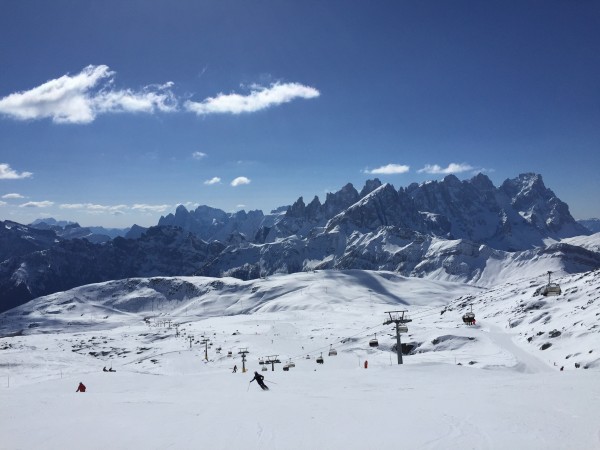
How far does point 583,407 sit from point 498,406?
3112 mm

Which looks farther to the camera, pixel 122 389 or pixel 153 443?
pixel 122 389

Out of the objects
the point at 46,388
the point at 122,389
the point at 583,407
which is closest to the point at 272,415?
the point at 583,407

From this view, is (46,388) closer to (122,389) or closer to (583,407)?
(122,389)

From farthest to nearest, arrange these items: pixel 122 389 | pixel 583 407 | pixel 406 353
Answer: pixel 406 353
pixel 122 389
pixel 583 407

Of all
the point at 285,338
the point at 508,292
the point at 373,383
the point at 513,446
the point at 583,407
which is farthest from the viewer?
the point at 508,292

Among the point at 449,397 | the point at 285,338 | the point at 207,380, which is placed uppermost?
the point at 449,397

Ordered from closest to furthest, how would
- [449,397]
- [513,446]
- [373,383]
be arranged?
1. [513,446]
2. [449,397]
3. [373,383]

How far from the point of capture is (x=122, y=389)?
110 feet

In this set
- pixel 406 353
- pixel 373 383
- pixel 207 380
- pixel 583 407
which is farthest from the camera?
pixel 406 353

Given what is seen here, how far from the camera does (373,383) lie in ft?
97.3

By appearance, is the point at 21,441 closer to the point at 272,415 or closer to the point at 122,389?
the point at 272,415

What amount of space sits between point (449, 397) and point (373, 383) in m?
8.82

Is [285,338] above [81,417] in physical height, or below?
below

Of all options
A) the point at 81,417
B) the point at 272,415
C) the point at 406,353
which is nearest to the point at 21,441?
the point at 81,417
